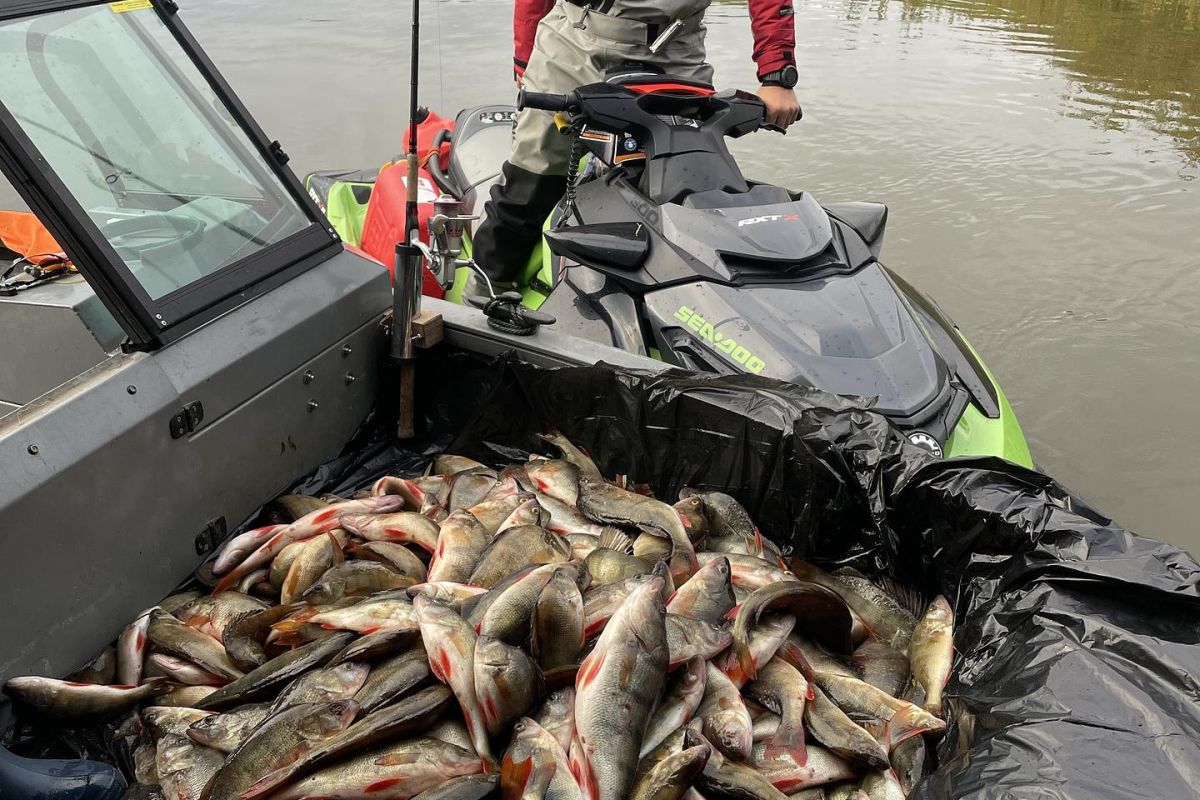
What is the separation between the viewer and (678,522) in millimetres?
2332

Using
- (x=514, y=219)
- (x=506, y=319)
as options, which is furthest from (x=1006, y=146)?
(x=506, y=319)

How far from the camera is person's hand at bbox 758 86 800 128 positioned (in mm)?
3385

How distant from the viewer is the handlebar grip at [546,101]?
2.98m

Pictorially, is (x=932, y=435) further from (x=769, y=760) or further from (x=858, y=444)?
(x=769, y=760)

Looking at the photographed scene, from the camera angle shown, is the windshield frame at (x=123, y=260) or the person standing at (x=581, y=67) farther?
the person standing at (x=581, y=67)

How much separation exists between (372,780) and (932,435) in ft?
5.51

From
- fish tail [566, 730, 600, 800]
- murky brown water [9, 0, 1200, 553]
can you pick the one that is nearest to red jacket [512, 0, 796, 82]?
murky brown water [9, 0, 1200, 553]

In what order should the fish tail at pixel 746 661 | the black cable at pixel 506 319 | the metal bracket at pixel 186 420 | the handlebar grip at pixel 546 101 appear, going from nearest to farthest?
the fish tail at pixel 746 661 → the metal bracket at pixel 186 420 → the black cable at pixel 506 319 → the handlebar grip at pixel 546 101

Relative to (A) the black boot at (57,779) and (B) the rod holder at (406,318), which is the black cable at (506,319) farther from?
(A) the black boot at (57,779)

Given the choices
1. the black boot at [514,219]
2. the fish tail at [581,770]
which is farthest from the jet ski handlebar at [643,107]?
the fish tail at [581,770]

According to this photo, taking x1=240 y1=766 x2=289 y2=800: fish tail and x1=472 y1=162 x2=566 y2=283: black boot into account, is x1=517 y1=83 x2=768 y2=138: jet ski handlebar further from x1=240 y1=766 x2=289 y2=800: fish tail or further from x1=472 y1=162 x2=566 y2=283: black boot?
x1=240 y1=766 x2=289 y2=800: fish tail

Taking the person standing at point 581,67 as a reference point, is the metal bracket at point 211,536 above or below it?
below

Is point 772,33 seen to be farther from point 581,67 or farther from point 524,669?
point 524,669

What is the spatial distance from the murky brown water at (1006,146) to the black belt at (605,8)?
256 cm
